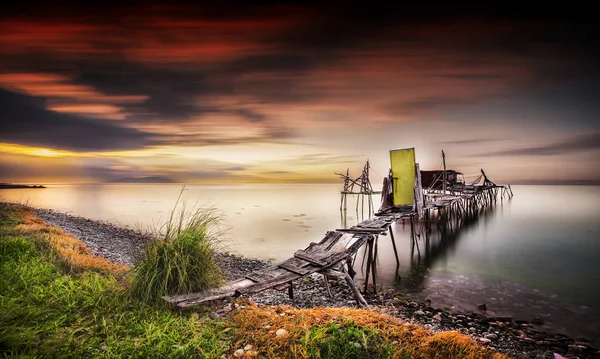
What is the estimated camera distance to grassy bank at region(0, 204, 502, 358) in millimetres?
3785

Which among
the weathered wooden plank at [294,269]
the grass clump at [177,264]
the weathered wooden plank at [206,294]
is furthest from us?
the weathered wooden plank at [294,269]

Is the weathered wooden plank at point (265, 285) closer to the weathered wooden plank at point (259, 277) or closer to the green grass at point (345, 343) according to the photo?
the weathered wooden plank at point (259, 277)

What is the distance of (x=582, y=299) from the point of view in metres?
10.5

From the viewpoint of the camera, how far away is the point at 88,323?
4.30 meters

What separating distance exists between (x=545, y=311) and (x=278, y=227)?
19402 millimetres

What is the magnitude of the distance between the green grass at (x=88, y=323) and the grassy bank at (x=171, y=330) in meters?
0.01

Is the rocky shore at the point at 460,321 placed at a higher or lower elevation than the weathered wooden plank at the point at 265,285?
lower

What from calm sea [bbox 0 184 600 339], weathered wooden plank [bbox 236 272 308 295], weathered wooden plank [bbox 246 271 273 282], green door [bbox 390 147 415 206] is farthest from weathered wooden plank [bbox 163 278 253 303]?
green door [bbox 390 147 415 206]

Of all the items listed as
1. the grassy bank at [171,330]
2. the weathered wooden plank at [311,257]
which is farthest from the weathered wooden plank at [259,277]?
the weathered wooden plank at [311,257]

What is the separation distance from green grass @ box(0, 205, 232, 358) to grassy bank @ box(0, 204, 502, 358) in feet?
0.04

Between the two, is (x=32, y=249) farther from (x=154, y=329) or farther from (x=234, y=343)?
(x=234, y=343)

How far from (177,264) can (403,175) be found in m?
12.2

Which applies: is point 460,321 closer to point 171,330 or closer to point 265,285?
point 265,285

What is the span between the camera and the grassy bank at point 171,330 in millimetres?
3785
